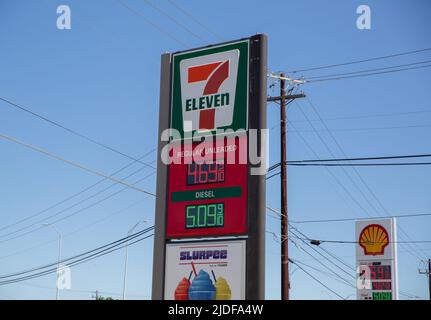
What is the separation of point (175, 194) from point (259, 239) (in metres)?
2.93

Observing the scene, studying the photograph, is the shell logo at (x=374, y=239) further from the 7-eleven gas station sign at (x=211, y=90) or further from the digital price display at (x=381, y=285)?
the 7-eleven gas station sign at (x=211, y=90)

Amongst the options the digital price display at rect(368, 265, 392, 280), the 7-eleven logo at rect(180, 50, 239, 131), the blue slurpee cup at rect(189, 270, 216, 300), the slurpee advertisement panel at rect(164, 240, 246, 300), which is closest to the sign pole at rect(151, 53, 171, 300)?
the slurpee advertisement panel at rect(164, 240, 246, 300)

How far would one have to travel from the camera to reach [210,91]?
19.8 meters

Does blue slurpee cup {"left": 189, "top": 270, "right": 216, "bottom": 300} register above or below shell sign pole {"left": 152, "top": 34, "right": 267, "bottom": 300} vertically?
below

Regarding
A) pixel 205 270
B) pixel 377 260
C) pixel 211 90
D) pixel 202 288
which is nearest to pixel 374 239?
pixel 377 260

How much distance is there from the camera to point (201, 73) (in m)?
20.2

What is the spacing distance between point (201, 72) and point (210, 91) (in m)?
0.73

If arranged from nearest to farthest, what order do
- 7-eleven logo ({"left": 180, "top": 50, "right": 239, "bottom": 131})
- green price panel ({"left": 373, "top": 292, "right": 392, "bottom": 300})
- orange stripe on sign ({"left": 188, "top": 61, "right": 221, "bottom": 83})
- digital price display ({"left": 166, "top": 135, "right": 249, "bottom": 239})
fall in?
digital price display ({"left": 166, "top": 135, "right": 249, "bottom": 239})
7-eleven logo ({"left": 180, "top": 50, "right": 239, "bottom": 131})
orange stripe on sign ({"left": 188, "top": 61, "right": 221, "bottom": 83})
green price panel ({"left": 373, "top": 292, "right": 392, "bottom": 300})

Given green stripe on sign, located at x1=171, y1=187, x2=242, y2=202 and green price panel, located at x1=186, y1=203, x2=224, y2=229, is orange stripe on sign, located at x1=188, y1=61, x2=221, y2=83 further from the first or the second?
green price panel, located at x1=186, y1=203, x2=224, y2=229

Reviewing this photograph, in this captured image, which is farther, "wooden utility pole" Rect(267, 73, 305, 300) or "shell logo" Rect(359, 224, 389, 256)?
"shell logo" Rect(359, 224, 389, 256)

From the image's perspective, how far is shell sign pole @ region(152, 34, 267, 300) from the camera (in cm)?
1842

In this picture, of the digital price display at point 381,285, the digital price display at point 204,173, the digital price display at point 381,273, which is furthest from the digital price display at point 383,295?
the digital price display at point 204,173

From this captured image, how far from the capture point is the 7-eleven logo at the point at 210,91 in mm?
19484

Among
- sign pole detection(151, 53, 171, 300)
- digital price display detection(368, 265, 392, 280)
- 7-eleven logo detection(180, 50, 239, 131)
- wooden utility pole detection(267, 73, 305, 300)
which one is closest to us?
7-eleven logo detection(180, 50, 239, 131)
